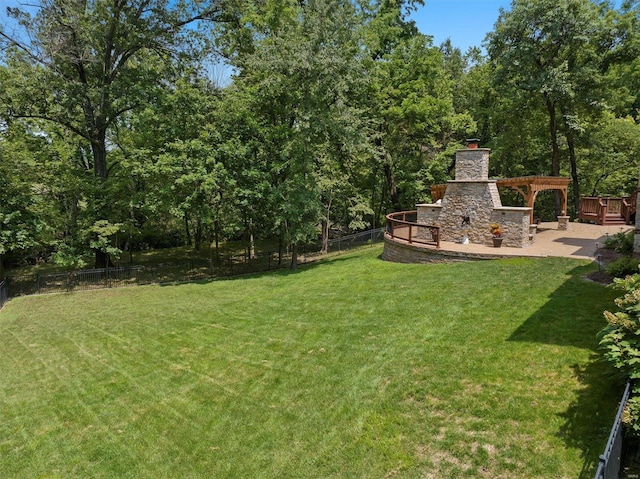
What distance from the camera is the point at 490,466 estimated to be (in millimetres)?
4105

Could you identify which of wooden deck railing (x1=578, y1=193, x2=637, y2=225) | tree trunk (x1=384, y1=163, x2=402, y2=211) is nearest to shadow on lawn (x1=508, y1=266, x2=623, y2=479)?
wooden deck railing (x1=578, y1=193, x2=637, y2=225)

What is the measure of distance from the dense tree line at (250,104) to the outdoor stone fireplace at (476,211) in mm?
4668

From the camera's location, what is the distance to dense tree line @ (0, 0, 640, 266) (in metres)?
16.0

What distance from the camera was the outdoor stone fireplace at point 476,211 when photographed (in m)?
12.9

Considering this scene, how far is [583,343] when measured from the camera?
5.80 meters

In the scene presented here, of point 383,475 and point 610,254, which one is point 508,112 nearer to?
point 610,254

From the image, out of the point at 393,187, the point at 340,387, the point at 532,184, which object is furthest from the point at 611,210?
the point at 340,387

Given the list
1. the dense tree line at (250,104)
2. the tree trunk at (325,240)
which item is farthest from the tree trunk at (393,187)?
the tree trunk at (325,240)

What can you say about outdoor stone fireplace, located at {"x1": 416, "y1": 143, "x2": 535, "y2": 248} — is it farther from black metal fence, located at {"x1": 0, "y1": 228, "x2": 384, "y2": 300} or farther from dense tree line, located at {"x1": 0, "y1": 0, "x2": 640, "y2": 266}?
black metal fence, located at {"x1": 0, "y1": 228, "x2": 384, "y2": 300}

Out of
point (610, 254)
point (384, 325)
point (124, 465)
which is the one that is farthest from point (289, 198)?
point (124, 465)

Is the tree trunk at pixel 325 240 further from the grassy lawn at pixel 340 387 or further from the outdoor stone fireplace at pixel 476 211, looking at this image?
the grassy lawn at pixel 340 387

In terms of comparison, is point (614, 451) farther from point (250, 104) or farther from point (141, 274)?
point (141, 274)

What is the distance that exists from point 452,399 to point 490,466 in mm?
1106

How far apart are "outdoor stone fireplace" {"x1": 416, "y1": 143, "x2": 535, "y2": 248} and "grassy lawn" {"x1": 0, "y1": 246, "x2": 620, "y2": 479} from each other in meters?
2.58
